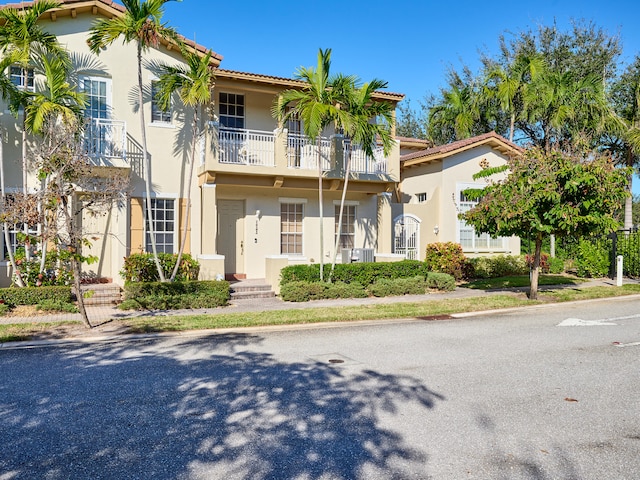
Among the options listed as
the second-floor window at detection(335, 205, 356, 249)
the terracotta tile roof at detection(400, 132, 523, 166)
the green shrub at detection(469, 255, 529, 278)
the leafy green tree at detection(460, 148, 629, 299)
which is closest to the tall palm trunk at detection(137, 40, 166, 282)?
the second-floor window at detection(335, 205, 356, 249)

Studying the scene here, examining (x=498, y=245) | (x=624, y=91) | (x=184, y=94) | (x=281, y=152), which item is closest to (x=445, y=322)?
(x=281, y=152)

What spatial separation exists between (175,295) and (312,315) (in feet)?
12.1

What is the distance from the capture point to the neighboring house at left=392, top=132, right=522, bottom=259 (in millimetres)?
20453

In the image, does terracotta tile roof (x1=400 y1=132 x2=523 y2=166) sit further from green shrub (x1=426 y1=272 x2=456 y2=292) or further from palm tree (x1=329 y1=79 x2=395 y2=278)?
green shrub (x1=426 y1=272 x2=456 y2=292)

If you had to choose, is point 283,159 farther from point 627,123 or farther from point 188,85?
point 627,123

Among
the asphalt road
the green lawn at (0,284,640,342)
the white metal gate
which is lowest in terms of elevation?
the asphalt road

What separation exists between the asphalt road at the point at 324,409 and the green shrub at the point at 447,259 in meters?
9.53

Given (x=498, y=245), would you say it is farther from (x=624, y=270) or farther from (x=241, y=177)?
(x=241, y=177)

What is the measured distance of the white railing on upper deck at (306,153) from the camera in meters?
17.1

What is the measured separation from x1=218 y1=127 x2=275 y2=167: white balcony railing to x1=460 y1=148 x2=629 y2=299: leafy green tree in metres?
6.69

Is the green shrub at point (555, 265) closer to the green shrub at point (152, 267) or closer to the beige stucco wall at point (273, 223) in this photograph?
the beige stucco wall at point (273, 223)

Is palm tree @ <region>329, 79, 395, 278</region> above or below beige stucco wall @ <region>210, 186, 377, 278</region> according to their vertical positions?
above

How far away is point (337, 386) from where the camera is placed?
6656 mm

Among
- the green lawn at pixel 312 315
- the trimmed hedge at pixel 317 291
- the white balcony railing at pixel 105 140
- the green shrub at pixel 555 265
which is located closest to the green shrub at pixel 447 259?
the green lawn at pixel 312 315
